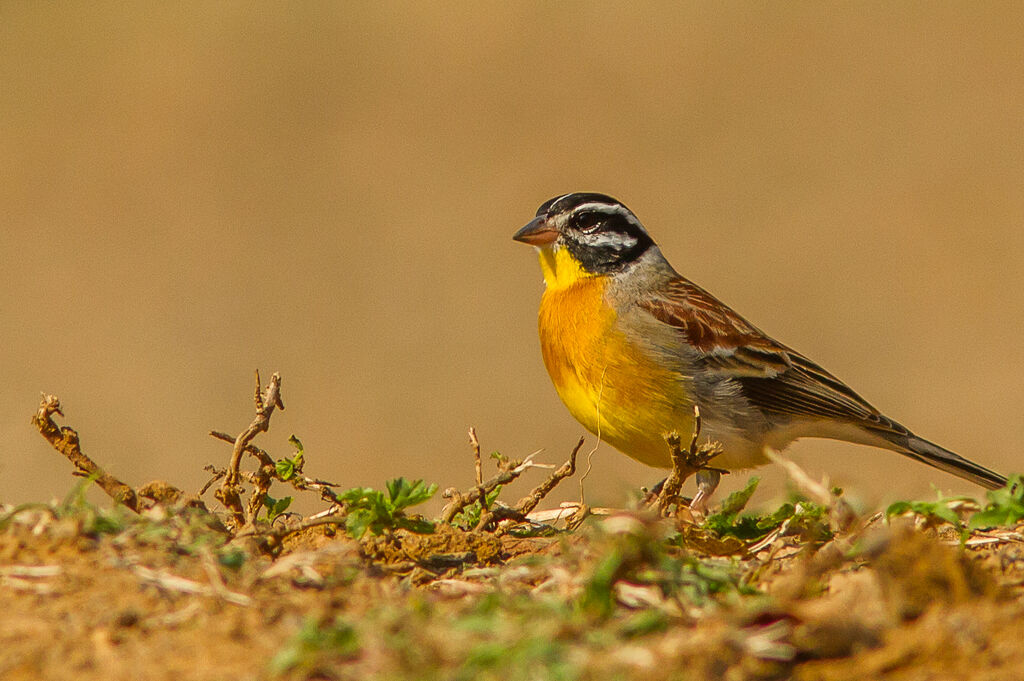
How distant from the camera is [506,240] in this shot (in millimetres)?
19344

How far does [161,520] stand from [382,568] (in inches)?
29.4

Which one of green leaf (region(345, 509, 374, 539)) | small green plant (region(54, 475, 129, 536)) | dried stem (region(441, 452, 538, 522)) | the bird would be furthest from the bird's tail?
small green plant (region(54, 475, 129, 536))

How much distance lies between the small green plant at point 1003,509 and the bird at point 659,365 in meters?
2.02

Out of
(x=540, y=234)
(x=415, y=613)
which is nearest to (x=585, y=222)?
(x=540, y=234)

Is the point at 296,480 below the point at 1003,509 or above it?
above

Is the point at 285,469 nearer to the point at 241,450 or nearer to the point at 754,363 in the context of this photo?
the point at 241,450

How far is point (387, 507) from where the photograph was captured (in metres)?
4.86

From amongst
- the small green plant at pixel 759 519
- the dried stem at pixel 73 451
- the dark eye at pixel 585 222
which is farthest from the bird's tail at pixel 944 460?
the dried stem at pixel 73 451

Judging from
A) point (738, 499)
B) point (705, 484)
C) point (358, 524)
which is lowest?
point (738, 499)

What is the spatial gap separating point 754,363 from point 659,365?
923 millimetres

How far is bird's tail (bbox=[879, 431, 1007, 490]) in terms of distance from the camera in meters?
7.61

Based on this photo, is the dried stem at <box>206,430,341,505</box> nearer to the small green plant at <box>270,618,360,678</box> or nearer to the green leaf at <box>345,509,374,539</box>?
the green leaf at <box>345,509,374,539</box>

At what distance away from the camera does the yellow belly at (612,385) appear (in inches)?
276

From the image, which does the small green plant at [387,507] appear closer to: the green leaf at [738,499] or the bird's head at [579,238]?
the green leaf at [738,499]
